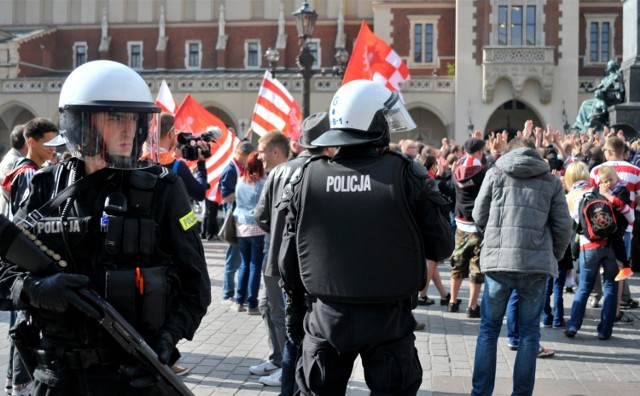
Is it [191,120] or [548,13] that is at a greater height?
[548,13]

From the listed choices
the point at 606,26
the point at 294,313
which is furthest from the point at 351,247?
the point at 606,26

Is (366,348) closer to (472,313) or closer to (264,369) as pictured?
(264,369)

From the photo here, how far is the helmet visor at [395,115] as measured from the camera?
11.7ft

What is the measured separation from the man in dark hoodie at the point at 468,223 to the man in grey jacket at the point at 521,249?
9.09 feet

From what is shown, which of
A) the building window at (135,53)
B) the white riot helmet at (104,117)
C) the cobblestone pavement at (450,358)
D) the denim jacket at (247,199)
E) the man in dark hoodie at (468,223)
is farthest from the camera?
the building window at (135,53)

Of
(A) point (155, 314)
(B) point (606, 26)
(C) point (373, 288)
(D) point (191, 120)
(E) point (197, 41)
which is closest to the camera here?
(A) point (155, 314)

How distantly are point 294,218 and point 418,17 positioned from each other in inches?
1546

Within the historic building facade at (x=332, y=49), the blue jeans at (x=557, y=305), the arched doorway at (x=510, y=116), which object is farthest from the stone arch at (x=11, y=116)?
the blue jeans at (x=557, y=305)

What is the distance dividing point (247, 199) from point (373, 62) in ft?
19.2

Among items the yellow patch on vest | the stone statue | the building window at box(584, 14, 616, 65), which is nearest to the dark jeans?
the yellow patch on vest

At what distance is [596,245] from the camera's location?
735 cm

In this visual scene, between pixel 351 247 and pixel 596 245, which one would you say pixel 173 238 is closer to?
pixel 351 247

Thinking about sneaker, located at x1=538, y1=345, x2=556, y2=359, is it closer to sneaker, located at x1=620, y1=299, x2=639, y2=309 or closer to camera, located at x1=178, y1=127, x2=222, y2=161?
sneaker, located at x1=620, y1=299, x2=639, y2=309

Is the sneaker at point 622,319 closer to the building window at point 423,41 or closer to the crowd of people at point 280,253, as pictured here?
the crowd of people at point 280,253
